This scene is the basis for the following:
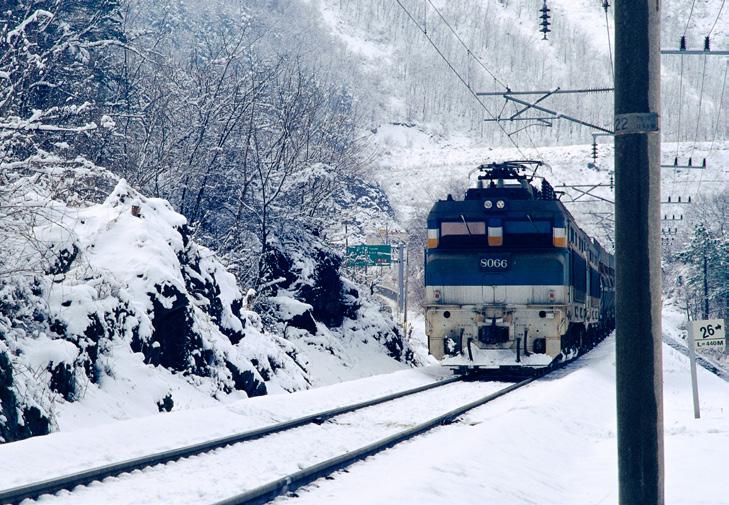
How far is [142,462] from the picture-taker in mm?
8891

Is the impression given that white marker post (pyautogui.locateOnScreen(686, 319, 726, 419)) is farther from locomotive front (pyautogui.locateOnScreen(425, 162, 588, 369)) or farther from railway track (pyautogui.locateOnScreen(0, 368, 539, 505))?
locomotive front (pyautogui.locateOnScreen(425, 162, 588, 369))

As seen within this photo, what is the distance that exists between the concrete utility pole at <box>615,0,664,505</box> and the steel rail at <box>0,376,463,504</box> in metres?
4.85

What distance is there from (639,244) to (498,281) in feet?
53.0

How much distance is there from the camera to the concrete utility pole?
470cm

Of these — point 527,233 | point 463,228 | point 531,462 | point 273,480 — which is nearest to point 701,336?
point 531,462

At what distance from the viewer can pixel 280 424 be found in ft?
38.8

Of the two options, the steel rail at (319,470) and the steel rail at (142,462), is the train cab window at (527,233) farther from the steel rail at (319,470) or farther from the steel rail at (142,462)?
the steel rail at (319,470)

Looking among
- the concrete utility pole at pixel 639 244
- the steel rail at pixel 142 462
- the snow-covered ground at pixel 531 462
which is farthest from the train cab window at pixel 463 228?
the concrete utility pole at pixel 639 244

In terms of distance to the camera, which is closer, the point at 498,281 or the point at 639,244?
the point at 639,244

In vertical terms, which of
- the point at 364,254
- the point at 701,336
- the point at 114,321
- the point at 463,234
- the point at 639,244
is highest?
the point at 364,254

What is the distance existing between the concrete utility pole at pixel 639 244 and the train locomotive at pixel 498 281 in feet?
52.0

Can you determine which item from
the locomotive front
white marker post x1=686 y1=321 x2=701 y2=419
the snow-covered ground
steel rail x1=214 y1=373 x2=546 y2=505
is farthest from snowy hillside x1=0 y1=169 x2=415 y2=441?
white marker post x1=686 y1=321 x2=701 y2=419

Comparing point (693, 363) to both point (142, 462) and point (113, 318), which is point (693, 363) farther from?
point (113, 318)

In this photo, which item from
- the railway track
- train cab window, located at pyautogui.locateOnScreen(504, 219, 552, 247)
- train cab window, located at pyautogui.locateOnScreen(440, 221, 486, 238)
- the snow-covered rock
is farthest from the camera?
train cab window, located at pyautogui.locateOnScreen(440, 221, 486, 238)
